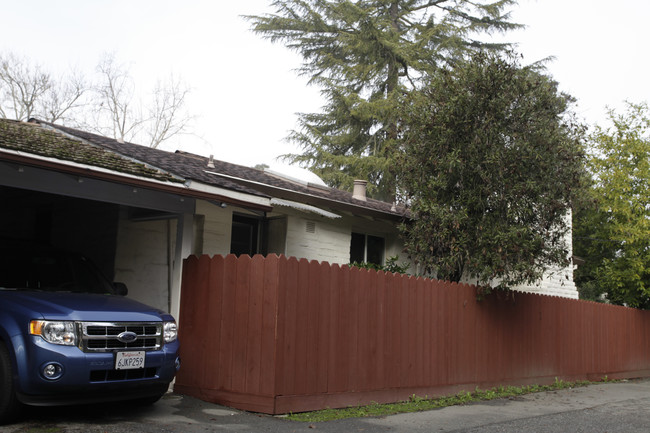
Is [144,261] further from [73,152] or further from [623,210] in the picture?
[623,210]

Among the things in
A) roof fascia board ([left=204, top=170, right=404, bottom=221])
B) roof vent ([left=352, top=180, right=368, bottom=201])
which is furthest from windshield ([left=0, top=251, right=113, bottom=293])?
roof vent ([left=352, top=180, right=368, bottom=201])

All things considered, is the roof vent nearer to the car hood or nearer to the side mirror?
the side mirror

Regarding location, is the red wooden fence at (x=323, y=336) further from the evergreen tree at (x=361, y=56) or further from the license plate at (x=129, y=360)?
the evergreen tree at (x=361, y=56)

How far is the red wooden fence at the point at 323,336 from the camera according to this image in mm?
7477

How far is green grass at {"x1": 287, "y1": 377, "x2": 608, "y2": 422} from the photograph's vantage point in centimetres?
757

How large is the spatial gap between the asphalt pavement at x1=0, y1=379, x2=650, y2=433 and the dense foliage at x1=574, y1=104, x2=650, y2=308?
32.5 feet

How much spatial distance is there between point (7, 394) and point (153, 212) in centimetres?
393

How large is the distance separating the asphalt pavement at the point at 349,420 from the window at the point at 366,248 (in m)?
5.14

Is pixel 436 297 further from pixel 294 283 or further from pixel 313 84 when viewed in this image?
pixel 313 84

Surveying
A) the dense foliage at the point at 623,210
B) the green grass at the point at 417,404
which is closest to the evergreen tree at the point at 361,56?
the dense foliage at the point at 623,210

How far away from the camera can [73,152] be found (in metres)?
7.83

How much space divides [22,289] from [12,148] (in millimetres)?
1586

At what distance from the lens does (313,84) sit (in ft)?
96.7

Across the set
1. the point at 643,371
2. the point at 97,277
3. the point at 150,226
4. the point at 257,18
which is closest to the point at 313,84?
the point at 257,18
